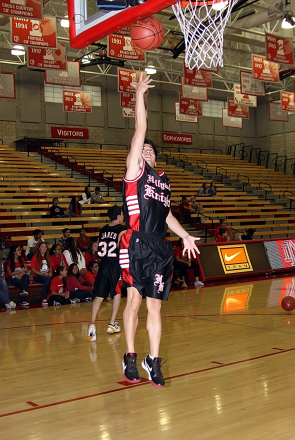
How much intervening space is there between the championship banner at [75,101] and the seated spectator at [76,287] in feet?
33.0

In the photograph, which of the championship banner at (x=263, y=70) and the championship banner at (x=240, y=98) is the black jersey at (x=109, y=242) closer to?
the championship banner at (x=263, y=70)

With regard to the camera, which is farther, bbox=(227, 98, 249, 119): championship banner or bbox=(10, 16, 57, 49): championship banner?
bbox=(227, 98, 249, 119): championship banner

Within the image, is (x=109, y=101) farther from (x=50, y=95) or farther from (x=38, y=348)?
(x=38, y=348)

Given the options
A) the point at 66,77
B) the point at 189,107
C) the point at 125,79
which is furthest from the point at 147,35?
the point at 189,107

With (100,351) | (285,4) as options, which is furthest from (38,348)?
(285,4)

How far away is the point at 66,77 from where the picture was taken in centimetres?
1585

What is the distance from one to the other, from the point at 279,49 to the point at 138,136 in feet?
41.0

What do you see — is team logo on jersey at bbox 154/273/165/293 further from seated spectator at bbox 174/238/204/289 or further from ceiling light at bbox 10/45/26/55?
ceiling light at bbox 10/45/26/55

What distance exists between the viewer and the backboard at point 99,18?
17.4 feet

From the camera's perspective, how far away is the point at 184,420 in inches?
138

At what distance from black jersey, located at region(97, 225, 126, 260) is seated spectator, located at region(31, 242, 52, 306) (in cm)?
356

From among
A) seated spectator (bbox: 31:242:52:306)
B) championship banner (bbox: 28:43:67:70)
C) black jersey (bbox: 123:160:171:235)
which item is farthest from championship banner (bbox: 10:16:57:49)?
black jersey (bbox: 123:160:171:235)

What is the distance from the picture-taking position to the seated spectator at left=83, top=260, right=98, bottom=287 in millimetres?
10414

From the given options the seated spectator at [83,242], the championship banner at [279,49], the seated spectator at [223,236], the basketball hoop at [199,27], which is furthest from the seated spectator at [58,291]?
the championship banner at [279,49]
